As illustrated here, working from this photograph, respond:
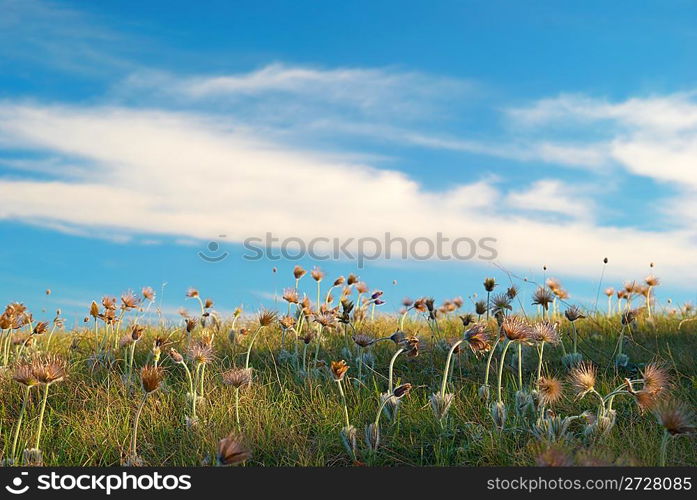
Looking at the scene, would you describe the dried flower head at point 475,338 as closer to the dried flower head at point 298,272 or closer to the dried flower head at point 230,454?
the dried flower head at point 230,454

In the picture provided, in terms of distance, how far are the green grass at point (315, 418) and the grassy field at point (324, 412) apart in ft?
0.04

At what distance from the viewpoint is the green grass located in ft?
15.0

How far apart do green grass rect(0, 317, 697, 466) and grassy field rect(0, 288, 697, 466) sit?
0.5 inches

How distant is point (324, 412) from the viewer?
522cm

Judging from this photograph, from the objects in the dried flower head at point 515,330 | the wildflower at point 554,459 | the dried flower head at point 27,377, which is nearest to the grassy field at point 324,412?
the wildflower at point 554,459

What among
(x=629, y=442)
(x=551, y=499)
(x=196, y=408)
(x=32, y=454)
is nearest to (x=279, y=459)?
(x=196, y=408)

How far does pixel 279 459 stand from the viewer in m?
4.68

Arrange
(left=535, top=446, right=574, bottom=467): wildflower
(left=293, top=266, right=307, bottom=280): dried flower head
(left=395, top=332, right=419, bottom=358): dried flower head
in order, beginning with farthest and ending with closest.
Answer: (left=293, top=266, right=307, bottom=280): dried flower head, (left=395, top=332, right=419, bottom=358): dried flower head, (left=535, top=446, right=574, bottom=467): wildflower

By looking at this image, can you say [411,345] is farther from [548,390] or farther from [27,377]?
[27,377]

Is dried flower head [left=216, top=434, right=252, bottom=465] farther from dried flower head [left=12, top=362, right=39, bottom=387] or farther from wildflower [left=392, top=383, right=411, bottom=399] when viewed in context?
dried flower head [left=12, top=362, right=39, bottom=387]

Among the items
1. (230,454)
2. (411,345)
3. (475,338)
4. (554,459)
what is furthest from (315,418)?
(554,459)

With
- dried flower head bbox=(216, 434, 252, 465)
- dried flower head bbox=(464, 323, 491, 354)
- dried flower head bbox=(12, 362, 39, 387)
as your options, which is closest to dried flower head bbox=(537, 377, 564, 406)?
dried flower head bbox=(464, 323, 491, 354)

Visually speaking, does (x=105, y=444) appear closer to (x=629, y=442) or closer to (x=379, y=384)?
(x=379, y=384)

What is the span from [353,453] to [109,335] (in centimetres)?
489
